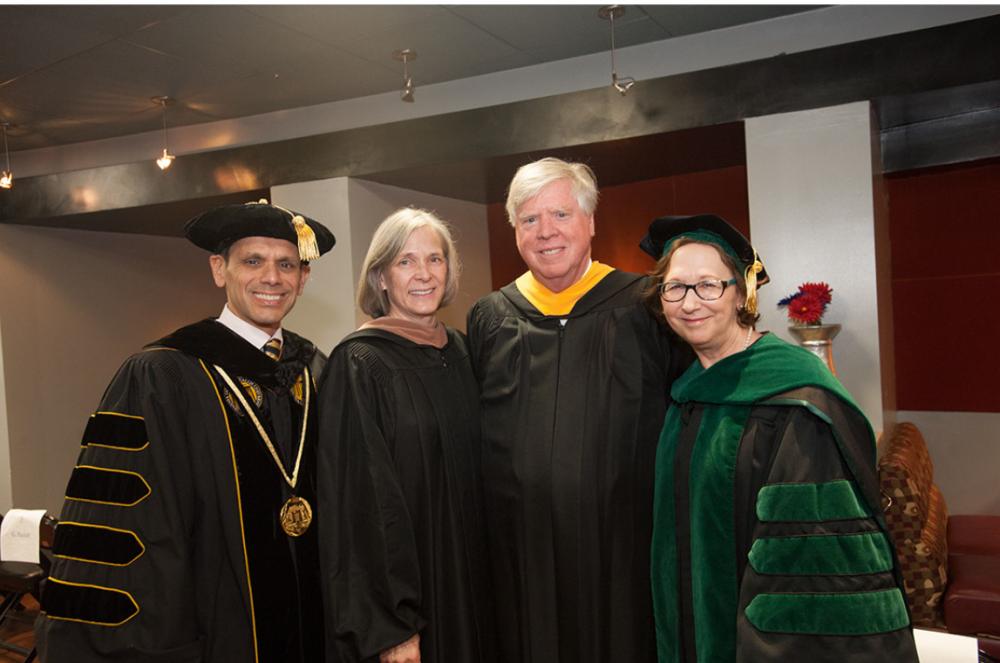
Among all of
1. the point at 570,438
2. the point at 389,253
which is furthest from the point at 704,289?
the point at 389,253

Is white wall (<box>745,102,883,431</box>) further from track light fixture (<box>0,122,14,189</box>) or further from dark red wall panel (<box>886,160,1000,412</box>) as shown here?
track light fixture (<box>0,122,14,189</box>)

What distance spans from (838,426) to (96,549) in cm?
177

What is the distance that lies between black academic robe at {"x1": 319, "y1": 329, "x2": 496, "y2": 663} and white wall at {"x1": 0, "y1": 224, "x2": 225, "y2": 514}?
200 inches

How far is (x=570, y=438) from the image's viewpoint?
7.16ft

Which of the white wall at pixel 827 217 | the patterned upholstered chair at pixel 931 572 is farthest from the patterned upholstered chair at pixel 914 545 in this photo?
the white wall at pixel 827 217

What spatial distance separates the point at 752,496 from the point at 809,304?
7.46 feet

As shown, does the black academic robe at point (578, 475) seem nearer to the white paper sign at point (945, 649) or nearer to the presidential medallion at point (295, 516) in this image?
the presidential medallion at point (295, 516)

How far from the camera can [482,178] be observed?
5.14 m

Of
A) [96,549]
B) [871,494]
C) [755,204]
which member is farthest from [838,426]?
[755,204]

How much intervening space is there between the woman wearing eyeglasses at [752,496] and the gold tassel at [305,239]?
950 millimetres

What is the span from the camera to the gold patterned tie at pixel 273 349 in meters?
2.18

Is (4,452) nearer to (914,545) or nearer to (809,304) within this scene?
(809,304)

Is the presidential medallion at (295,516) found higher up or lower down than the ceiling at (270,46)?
lower down

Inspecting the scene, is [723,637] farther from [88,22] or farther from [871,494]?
[88,22]
